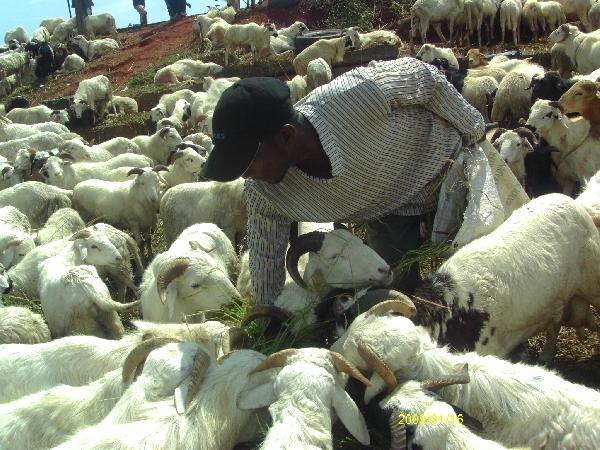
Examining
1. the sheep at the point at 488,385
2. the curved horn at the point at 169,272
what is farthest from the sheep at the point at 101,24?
the sheep at the point at 488,385

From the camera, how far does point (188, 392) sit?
3.25 meters

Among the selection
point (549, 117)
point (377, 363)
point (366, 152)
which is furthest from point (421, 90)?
point (549, 117)

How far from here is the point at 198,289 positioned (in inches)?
201

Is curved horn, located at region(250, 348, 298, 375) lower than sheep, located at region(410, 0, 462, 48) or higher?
lower

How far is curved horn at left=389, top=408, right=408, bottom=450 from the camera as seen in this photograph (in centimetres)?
304

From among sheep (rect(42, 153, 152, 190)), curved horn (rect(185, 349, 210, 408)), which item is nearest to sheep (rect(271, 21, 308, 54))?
sheep (rect(42, 153, 152, 190))

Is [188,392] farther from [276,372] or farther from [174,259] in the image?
[174,259]

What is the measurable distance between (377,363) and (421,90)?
166cm

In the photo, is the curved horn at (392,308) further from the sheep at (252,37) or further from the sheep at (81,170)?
the sheep at (252,37)

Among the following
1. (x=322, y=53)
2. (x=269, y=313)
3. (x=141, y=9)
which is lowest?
(x=269, y=313)

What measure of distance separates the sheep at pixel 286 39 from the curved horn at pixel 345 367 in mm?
19287

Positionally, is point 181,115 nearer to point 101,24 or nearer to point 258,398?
point 258,398

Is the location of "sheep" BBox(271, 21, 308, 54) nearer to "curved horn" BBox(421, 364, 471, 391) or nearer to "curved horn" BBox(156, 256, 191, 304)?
"curved horn" BBox(156, 256, 191, 304)

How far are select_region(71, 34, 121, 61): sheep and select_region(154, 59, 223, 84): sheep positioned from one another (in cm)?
860
